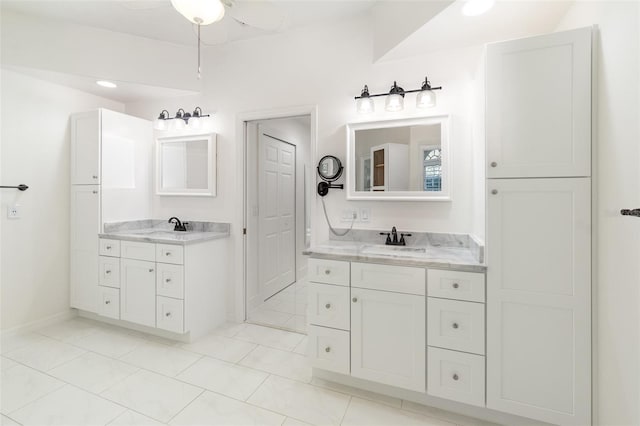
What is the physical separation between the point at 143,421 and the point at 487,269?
2075mm

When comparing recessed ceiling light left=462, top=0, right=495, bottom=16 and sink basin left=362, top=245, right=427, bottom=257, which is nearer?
recessed ceiling light left=462, top=0, right=495, bottom=16

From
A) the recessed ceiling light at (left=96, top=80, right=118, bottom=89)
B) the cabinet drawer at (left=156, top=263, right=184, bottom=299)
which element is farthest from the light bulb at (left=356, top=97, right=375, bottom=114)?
the recessed ceiling light at (left=96, top=80, right=118, bottom=89)

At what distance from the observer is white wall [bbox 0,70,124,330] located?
2469mm

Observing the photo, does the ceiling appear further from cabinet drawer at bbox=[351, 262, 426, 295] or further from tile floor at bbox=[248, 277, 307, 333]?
tile floor at bbox=[248, 277, 307, 333]

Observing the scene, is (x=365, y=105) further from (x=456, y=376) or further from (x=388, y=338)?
(x=456, y=376)

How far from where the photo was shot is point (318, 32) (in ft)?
8.16

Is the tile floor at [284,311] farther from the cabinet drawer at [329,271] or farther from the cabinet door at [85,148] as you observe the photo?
the cabinet door at [85,148]

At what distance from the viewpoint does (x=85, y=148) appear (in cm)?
276

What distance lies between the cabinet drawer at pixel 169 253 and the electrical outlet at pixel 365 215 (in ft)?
5.06

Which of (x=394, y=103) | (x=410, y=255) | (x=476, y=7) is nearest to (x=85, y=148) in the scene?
(x=394, y=103)

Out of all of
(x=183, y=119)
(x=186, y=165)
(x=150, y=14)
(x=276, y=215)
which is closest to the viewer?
(x=150, y=14)

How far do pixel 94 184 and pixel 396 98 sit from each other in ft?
9.39

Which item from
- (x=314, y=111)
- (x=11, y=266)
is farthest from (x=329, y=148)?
(x=11, y=266)

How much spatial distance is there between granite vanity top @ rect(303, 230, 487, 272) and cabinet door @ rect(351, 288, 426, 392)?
0.69 feet
